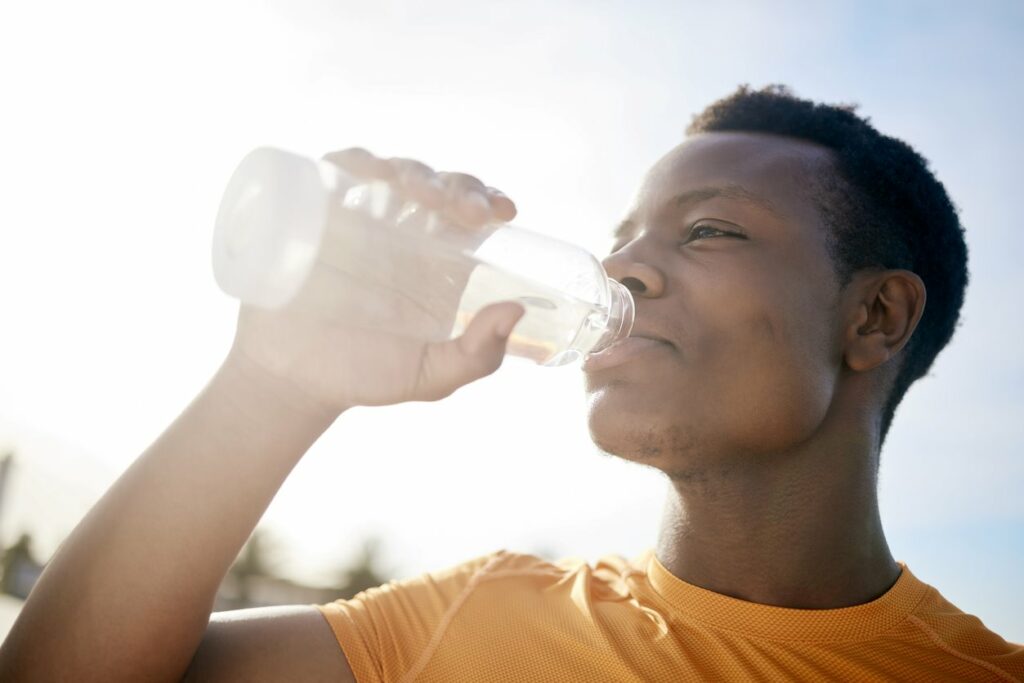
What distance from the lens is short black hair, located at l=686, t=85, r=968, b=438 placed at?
8.52 feet

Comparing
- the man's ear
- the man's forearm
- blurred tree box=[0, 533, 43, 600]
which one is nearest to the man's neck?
the man's ear

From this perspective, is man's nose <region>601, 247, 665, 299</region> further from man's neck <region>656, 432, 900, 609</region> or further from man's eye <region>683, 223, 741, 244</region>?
man's neck <region>656, 432, 900, 609</region>

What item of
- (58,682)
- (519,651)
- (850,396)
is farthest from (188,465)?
(850,396)

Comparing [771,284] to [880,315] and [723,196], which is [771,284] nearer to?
[723,196]

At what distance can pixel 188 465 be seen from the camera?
1.73 metres

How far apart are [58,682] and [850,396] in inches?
82.8

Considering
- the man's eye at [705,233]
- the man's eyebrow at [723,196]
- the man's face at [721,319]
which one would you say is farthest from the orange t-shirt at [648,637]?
the man's eyebrow at [723,196]

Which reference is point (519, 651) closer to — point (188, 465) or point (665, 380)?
point (665, 380)

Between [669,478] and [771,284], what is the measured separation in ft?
1.94

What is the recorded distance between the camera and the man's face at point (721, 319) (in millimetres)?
2166

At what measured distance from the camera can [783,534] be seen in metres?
2.33

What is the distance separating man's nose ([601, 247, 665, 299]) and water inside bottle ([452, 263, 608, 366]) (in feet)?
0.51

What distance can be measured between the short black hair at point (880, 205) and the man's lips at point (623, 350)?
2.25 feet

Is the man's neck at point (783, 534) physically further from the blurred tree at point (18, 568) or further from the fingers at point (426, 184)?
the blurred tree at point (18, 568)
